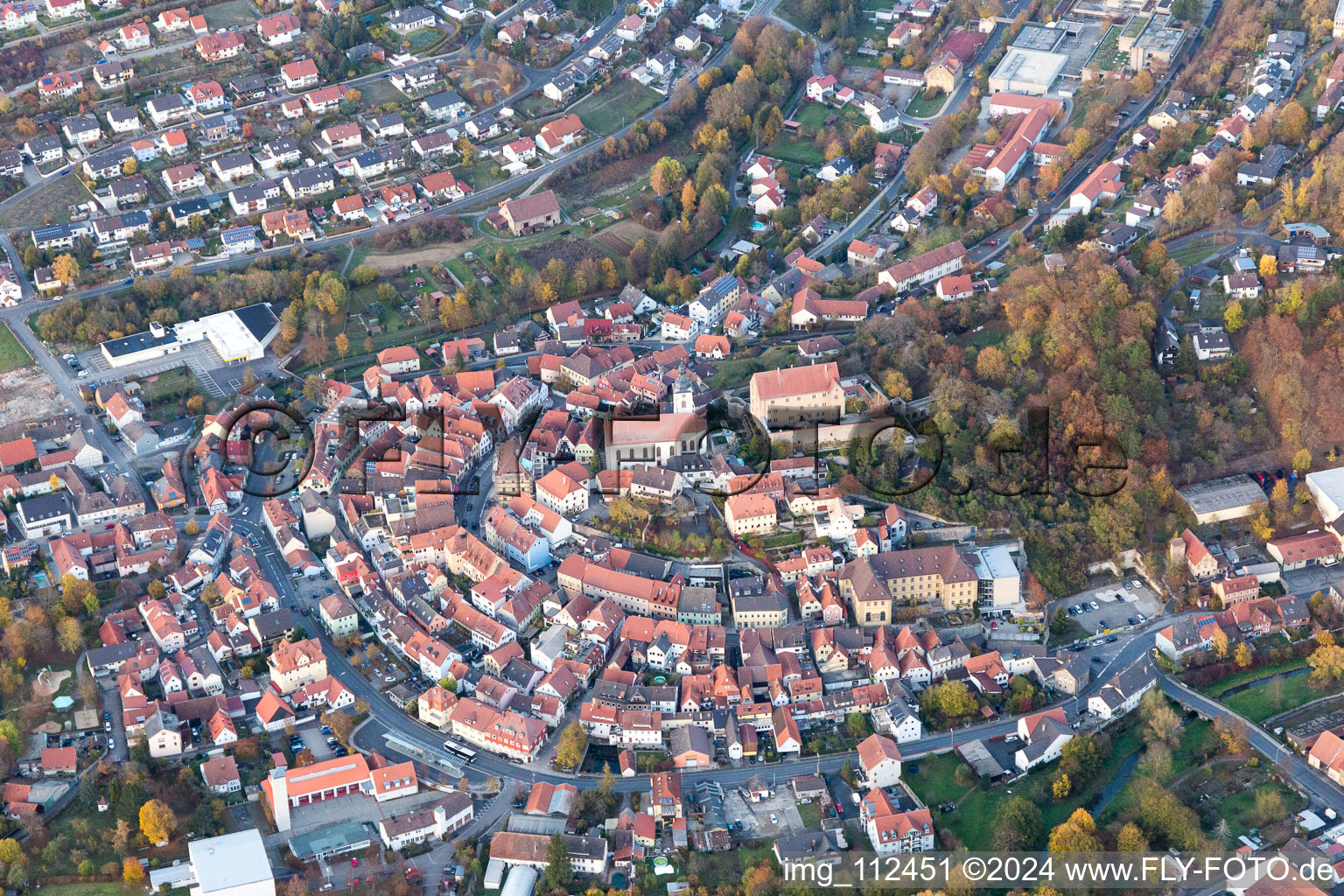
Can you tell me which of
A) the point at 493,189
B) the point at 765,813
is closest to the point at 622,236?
the point at 493,189

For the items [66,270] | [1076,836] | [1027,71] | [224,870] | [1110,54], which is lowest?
[1076,836]

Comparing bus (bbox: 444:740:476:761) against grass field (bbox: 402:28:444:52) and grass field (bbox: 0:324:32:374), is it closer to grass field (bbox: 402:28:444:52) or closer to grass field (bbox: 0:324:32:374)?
grass field (bbox: 0:324:32:374)

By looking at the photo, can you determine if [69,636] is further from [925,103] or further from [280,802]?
[925,103]

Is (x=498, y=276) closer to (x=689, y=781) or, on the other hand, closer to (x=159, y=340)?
(x=159, y=340)

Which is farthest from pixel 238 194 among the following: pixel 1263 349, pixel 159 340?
pixel 1263 349

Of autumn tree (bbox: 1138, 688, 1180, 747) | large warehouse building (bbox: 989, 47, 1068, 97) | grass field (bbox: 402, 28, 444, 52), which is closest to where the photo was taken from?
autumn tree (bbox: 1138, 688, 1180, 747)

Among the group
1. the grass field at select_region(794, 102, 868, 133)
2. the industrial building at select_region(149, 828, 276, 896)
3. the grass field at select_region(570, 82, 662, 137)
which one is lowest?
the industrial building at select_region(149, 828, 276, 896)

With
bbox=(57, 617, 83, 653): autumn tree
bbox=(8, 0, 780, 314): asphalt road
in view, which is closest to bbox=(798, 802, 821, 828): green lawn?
bbox=(57, 617, 83, 653): autumn tree
